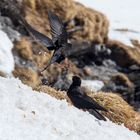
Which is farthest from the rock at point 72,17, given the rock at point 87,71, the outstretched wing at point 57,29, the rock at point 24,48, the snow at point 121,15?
the outstretched wing at point 57,29

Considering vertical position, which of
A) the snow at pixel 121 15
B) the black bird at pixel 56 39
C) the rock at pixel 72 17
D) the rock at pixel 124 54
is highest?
the black bird at pixel 56 39

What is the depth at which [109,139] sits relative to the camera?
39.5ft

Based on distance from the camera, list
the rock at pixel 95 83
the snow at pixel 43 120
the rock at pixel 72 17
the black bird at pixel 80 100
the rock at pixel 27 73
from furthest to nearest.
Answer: the rock at pixel 72 17 < the rock at pixel 95 83 < the rock at pixel 27 73 < the black bird at pixel 80 100 < the snow at pixel 43 120

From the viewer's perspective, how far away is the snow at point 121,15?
4316 centimetres

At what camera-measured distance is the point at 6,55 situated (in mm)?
29891

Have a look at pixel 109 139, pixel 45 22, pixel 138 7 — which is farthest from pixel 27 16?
pixel 138 7

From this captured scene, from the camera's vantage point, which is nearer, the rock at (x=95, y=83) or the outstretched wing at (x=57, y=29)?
the outstretched wing at (x=57, y=29)

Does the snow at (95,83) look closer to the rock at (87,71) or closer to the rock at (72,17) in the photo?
the rock at (87,71)

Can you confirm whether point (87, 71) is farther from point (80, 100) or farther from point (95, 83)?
point (80, 100)

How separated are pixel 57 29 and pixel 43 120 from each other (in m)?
1.89

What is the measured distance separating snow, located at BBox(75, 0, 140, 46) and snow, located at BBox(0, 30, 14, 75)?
11439mm

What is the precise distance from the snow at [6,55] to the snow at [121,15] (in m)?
11.4

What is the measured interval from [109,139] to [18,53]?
63.6 ft

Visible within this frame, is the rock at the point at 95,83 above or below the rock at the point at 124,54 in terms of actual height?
above
